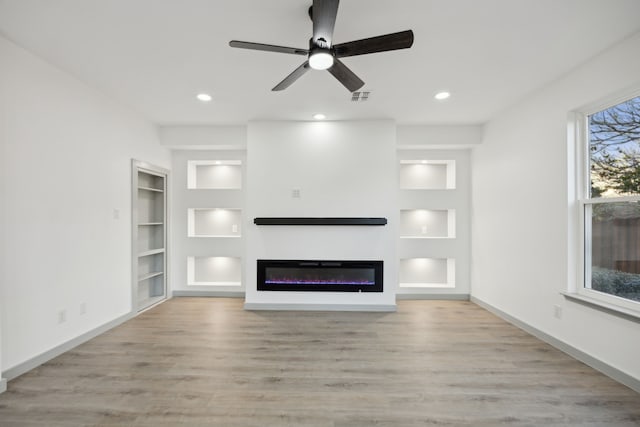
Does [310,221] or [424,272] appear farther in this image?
[424,272]

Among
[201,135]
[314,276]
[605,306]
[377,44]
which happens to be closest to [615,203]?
[605,306]

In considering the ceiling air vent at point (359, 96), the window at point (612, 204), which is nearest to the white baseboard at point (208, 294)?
the ceiling air vent at point (359, 96)

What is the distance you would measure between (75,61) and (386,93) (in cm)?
288

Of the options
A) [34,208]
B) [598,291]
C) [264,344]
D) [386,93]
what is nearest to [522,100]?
[386,93]

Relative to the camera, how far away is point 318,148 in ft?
13.4

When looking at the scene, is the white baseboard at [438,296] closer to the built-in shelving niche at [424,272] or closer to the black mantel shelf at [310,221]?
the built-in shelving niche at [424,272]

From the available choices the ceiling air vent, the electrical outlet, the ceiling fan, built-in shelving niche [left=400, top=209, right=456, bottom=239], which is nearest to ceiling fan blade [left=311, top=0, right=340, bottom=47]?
A: the ceiling fan

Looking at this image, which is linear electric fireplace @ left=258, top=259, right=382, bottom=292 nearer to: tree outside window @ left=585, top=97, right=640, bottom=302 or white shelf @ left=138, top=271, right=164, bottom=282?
white shelf @ left=138, top=271, right=164, bottom=282

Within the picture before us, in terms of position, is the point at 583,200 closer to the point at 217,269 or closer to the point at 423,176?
the point at 423,176

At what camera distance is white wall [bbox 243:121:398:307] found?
13.2 ft

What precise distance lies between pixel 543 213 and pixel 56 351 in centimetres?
477

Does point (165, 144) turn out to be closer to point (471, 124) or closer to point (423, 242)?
point (423, 242)

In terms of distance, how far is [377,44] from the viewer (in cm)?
182

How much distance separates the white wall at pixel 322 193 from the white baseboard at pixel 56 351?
155cm
